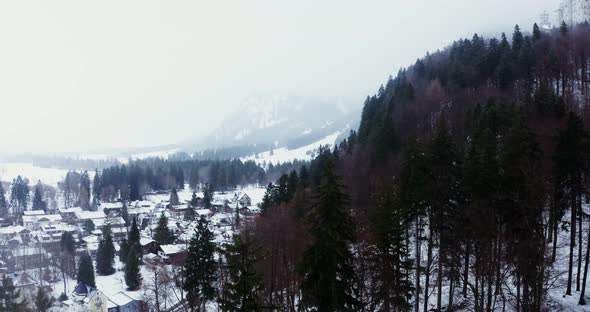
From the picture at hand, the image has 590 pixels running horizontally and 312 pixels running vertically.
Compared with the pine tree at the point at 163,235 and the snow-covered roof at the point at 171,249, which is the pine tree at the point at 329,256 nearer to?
the snow-covered roof at the point at 171,249

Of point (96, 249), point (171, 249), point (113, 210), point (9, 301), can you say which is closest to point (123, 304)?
point (9, 301)

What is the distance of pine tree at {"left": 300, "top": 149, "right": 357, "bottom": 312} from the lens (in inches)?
655

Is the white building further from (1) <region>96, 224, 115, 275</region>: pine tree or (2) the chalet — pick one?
(2) the chalet

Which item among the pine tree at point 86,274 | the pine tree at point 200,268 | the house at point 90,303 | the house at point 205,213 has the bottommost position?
the house at point 90,303

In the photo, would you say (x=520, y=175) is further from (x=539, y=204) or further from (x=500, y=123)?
(x=500, y=123)

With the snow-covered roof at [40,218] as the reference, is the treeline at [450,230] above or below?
above

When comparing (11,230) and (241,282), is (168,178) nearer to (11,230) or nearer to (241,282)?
(11,230)

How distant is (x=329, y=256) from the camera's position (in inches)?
655

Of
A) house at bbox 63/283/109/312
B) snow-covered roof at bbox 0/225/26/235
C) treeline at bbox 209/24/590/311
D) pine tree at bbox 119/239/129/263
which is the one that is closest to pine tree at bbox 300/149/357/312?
treeline at bbox 209/24/590/311

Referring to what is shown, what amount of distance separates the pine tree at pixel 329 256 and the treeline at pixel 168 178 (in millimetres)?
116364

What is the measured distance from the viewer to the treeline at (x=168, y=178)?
124625 mm

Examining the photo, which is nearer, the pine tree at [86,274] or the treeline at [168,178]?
the pine tree at [86,274]

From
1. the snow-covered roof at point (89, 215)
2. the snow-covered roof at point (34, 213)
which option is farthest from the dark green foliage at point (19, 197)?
the snow-covered roof at point (89, 215)

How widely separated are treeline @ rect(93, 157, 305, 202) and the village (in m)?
11.6
